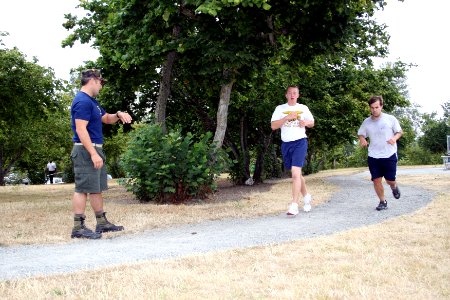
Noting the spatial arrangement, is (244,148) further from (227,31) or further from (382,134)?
(382,134)

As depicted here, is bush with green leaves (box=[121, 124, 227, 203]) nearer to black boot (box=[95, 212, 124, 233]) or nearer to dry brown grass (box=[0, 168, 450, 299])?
black boot (box=[95, 212, 124, 233])

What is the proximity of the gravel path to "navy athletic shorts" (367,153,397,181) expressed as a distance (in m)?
0.53

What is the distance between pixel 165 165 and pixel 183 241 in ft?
12.6

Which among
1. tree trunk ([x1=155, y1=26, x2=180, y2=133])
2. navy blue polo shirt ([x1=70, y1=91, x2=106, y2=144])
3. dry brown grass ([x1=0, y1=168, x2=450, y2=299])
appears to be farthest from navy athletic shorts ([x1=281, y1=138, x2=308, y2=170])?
tree trunk ([x1=155, y1=26, x2=180, y2=133])

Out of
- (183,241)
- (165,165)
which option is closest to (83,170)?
(183,241)

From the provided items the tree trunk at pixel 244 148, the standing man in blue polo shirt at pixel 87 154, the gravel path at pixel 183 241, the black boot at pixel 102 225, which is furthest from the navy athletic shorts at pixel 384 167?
the tree trunk at pixel 244 148

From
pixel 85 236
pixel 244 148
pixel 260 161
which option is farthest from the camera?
pixel 260 161

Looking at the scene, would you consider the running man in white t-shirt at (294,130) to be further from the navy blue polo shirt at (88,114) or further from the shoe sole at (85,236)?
the shoe sole at (85,236)

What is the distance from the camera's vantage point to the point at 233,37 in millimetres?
9875

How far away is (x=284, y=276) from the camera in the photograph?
3764 mm

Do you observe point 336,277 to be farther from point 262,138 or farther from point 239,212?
point 262,138

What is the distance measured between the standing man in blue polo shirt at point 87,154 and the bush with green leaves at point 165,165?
3104mm

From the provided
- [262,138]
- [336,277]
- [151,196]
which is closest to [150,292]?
[336,277]

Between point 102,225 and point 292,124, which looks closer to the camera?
point 102,225
